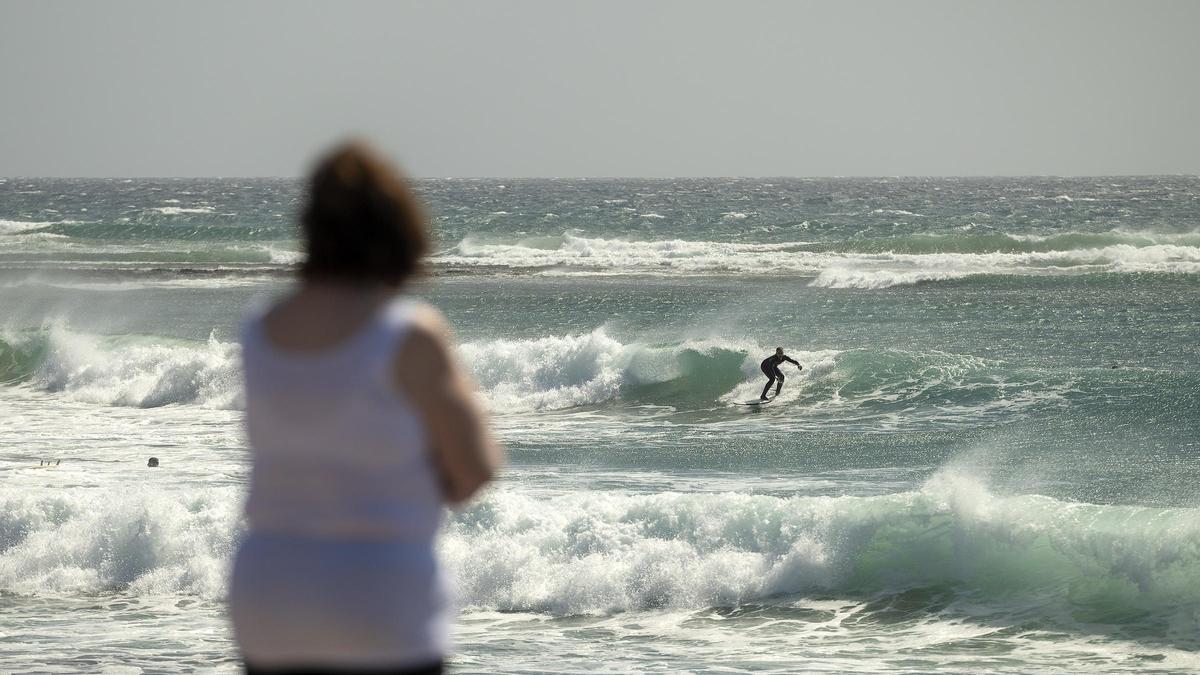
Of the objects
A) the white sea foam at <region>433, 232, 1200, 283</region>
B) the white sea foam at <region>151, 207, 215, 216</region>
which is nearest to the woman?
the white sea foam at <region>433, 232, 1200, 283</region>

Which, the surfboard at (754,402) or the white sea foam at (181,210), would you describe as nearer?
the surfboard at (754,402)

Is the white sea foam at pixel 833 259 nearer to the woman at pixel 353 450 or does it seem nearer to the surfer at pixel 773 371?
the surfer at pixel 773 371

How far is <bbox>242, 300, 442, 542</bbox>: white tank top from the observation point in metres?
2.23

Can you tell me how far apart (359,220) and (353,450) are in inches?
14.6

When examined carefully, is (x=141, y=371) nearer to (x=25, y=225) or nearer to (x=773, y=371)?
(x=773, y=371)

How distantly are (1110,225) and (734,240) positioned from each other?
17.1 metres

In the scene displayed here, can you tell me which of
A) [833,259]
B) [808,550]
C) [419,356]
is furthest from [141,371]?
[833,259]

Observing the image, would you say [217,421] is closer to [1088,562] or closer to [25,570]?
[25,570]

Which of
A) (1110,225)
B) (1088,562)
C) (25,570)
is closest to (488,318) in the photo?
(25,570)

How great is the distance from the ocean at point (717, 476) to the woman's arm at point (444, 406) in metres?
8.10

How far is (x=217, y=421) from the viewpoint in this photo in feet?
72.6

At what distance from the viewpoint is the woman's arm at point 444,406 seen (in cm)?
221

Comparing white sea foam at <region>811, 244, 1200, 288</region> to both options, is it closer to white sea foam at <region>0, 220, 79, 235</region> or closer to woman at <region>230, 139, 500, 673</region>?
white sea foam at <region>0, 220, 79, 235</region>

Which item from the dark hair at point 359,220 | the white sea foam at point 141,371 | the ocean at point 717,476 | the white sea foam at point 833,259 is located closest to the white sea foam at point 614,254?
the white sea foam at point 833,259
